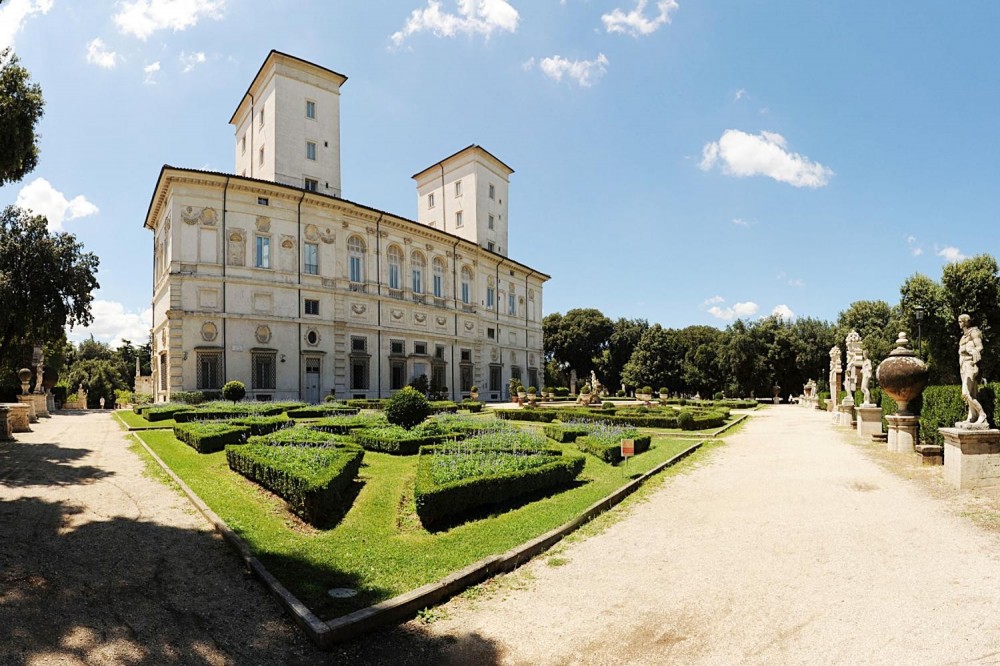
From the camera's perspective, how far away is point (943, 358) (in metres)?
39.3

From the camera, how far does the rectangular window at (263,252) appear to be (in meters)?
36.4

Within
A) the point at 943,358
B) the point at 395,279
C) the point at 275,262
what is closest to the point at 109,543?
the point at 275,262

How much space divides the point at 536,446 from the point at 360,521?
611 cm

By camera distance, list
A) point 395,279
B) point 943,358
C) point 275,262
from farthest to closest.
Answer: point 395,279, point 943,358, point 275,262

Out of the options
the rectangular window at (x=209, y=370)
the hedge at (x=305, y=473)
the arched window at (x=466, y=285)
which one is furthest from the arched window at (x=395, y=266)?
the hedge at (x=305, y=473)

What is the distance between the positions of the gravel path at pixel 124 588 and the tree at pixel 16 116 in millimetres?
8016

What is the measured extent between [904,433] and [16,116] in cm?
2390

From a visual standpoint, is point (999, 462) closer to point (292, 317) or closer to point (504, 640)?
point (504, 640)

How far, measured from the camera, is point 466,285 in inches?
2039

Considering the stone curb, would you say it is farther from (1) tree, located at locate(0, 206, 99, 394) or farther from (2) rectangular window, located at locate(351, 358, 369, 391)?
(1) tree, located at locate(0, 206, 99, 394)

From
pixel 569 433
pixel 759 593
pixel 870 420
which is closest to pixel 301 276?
pixel 569 433

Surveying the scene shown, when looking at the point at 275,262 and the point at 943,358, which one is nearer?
the point at 275,262

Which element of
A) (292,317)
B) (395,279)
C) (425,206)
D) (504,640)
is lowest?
(504,640)

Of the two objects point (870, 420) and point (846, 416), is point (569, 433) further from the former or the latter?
point (846, 416)
